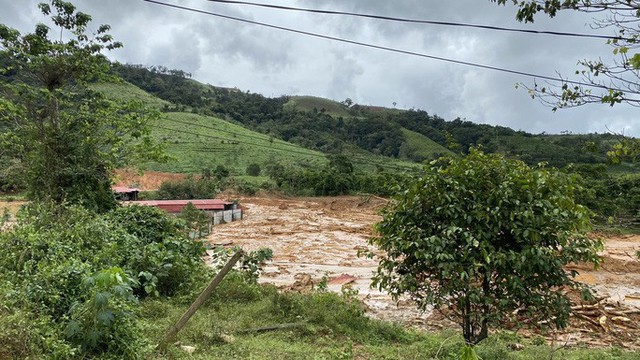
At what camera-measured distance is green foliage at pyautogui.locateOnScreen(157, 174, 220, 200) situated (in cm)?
3525

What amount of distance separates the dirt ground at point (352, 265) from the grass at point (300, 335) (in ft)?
2.05

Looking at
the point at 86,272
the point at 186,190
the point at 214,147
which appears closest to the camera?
the point at 86,272

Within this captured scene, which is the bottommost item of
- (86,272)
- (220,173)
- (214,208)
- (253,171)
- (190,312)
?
(214,208)

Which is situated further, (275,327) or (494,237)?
(275,327)

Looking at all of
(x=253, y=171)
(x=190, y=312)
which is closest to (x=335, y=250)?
(x=190, y=312)

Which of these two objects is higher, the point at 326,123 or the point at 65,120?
the point at 326,123

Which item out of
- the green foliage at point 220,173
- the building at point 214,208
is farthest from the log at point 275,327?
the green foliage at point 220,173

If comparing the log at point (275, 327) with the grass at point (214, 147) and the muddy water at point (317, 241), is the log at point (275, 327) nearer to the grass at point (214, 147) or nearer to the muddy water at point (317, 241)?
the muddy water at point (317, 241)

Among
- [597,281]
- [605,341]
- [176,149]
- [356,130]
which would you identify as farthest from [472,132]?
[605,341]

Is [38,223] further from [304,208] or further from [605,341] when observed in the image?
[304,208]

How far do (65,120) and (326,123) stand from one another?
9701 centimetres

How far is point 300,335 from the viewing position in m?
6.27

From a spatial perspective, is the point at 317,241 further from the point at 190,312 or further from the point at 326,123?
the point at 326,123

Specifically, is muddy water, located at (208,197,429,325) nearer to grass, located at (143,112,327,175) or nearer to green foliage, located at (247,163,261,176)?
green foliage, located at (247,163,261,176)
